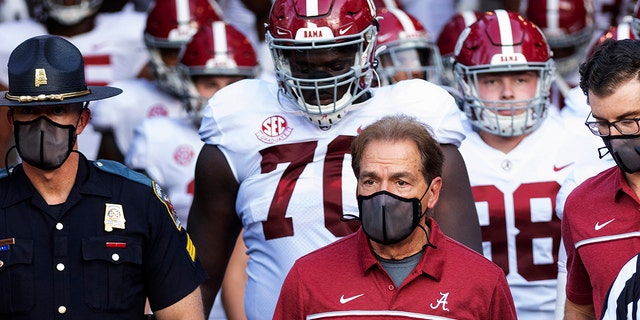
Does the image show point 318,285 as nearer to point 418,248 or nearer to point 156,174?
point 418,248

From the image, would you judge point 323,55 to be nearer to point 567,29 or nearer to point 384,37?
point 384,37

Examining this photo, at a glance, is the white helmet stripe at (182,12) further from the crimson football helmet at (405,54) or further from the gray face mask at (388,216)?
the gray face mask at (388,216)

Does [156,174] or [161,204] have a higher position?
[161,204]

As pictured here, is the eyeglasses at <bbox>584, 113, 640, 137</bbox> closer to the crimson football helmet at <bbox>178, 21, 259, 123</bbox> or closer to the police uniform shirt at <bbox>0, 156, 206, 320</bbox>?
the police uniform shirt at <bbox>0, 156, 206, 320</bbox>

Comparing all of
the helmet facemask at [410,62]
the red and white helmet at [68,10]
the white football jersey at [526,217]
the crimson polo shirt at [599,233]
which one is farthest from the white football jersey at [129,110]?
the crimson polo shirt at [599,233]

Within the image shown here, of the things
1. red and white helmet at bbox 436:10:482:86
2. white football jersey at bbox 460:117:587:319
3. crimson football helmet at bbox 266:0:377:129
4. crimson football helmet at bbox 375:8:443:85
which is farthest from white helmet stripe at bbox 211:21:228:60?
crimson football helmet at bbox 266:0:377:129

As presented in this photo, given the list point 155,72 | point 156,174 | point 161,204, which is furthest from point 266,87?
point 155,72

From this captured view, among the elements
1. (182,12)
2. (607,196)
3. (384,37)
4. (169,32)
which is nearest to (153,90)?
(169,32)

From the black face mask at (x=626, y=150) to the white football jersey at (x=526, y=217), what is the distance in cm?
147

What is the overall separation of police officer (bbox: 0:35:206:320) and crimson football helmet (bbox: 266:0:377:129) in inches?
26.0

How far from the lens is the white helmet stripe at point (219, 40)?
7.23 meters

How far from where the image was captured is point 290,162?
4.82m

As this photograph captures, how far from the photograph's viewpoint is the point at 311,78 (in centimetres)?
471

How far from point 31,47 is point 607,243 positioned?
176cm
